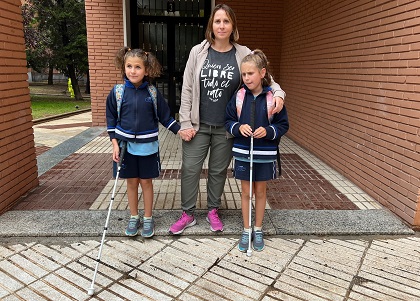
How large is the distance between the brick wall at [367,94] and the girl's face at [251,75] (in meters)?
1.58

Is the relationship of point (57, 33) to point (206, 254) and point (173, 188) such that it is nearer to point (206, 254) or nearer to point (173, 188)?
point (173, 188)

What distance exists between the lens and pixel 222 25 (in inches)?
116

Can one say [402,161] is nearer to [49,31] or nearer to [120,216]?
[120,216]

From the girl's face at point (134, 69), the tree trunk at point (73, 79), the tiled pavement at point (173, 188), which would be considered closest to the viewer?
the girl's face at point (134, 69)

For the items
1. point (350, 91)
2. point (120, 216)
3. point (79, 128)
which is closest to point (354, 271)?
point (120, 216)

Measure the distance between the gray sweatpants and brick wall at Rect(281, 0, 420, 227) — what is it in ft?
5.85

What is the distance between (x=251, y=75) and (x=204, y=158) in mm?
929

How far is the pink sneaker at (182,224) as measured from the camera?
3.25 metres

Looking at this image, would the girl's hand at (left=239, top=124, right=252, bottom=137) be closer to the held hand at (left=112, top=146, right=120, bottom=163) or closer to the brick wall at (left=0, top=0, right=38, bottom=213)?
the held hand at (left=112, top=146, right=120, bottom=163)

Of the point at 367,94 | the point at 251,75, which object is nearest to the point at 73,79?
the point at 367,94

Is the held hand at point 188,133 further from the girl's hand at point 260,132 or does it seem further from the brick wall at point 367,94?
the brick wall at point 367,94

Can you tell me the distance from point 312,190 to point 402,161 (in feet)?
3.80

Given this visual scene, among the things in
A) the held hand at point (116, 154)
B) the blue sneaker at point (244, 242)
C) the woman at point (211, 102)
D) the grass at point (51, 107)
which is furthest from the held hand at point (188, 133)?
the grass at point (51, 107)

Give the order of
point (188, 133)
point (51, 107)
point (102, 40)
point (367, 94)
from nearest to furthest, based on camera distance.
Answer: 1. point (188, 133)
2. point (367, 94)
3. point (102, 40)
4. point (51, 107)
